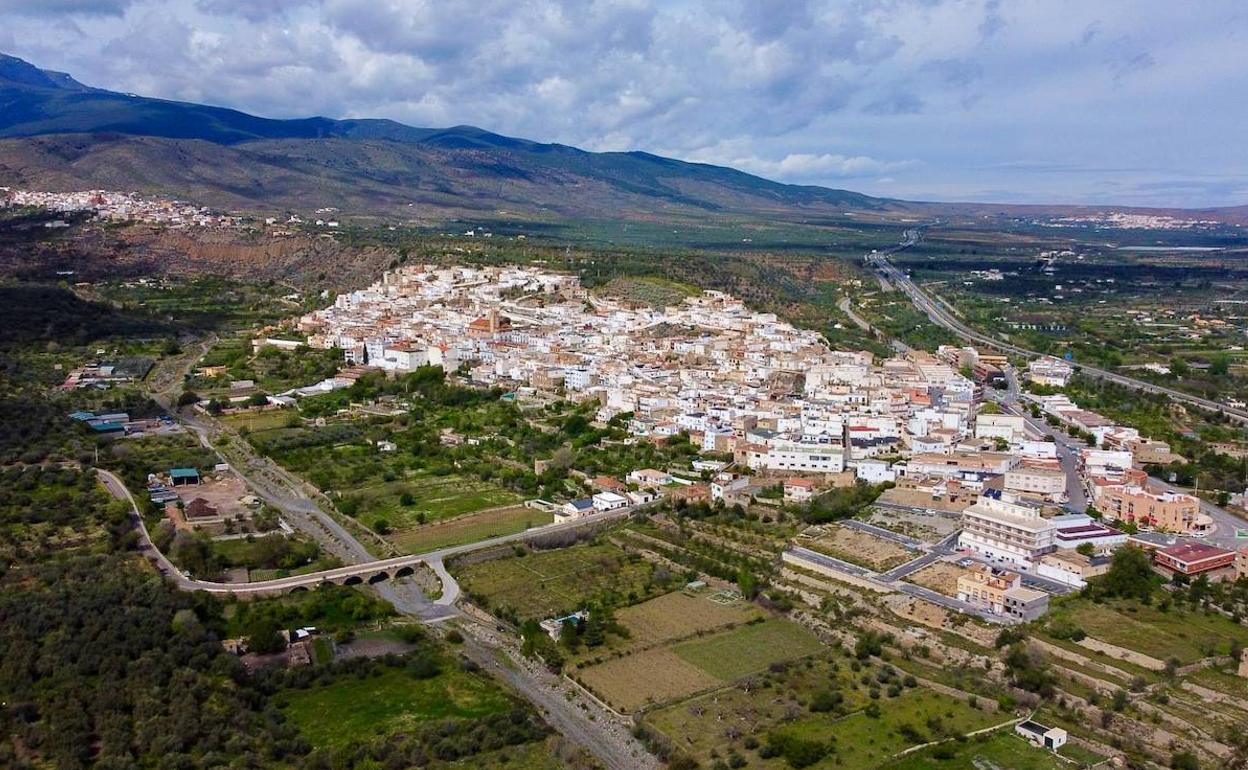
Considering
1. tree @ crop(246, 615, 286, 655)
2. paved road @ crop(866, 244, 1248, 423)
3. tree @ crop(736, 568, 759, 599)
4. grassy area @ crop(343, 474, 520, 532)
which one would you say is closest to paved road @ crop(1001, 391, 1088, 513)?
paved road @ crop(866, 244, 1248, 423)

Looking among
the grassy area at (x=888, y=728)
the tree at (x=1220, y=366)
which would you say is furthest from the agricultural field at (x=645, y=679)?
the tree at (x=1220, y=366)

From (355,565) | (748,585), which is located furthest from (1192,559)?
(355,565)

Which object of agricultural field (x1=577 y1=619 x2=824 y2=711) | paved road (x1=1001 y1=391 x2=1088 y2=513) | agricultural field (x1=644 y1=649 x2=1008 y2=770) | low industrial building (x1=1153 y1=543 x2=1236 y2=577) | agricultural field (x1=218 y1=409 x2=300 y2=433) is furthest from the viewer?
agricultural field (x1=218 y1=409 x2=300 y2=433)

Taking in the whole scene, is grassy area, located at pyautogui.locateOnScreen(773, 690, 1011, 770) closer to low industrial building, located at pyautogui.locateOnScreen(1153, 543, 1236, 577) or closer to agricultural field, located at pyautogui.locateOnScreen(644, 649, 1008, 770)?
agricultural field, located at pyautogui.locateOnScreen(644, 649, 1008, 770)

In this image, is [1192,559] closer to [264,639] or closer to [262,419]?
[264,639]

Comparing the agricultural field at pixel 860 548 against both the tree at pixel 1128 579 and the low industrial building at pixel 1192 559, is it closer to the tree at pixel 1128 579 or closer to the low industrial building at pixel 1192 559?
the tree at pixel 1128 579

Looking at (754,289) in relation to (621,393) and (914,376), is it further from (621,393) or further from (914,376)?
(621,393)
